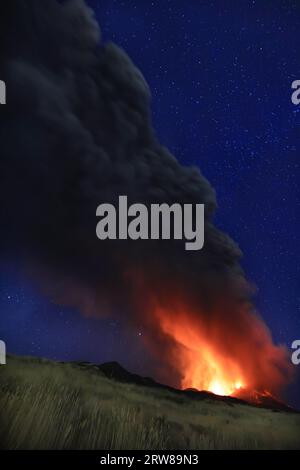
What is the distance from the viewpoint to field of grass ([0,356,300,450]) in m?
3.76

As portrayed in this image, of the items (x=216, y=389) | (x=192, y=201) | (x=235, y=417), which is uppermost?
(x=192, y=201)

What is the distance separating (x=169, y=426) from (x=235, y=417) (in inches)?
85.8

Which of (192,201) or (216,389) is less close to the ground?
(192,201)

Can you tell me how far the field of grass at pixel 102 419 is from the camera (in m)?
3.76

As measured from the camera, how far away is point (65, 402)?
4238 mm

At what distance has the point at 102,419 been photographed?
421cm

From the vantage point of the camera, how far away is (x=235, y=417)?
646cm
